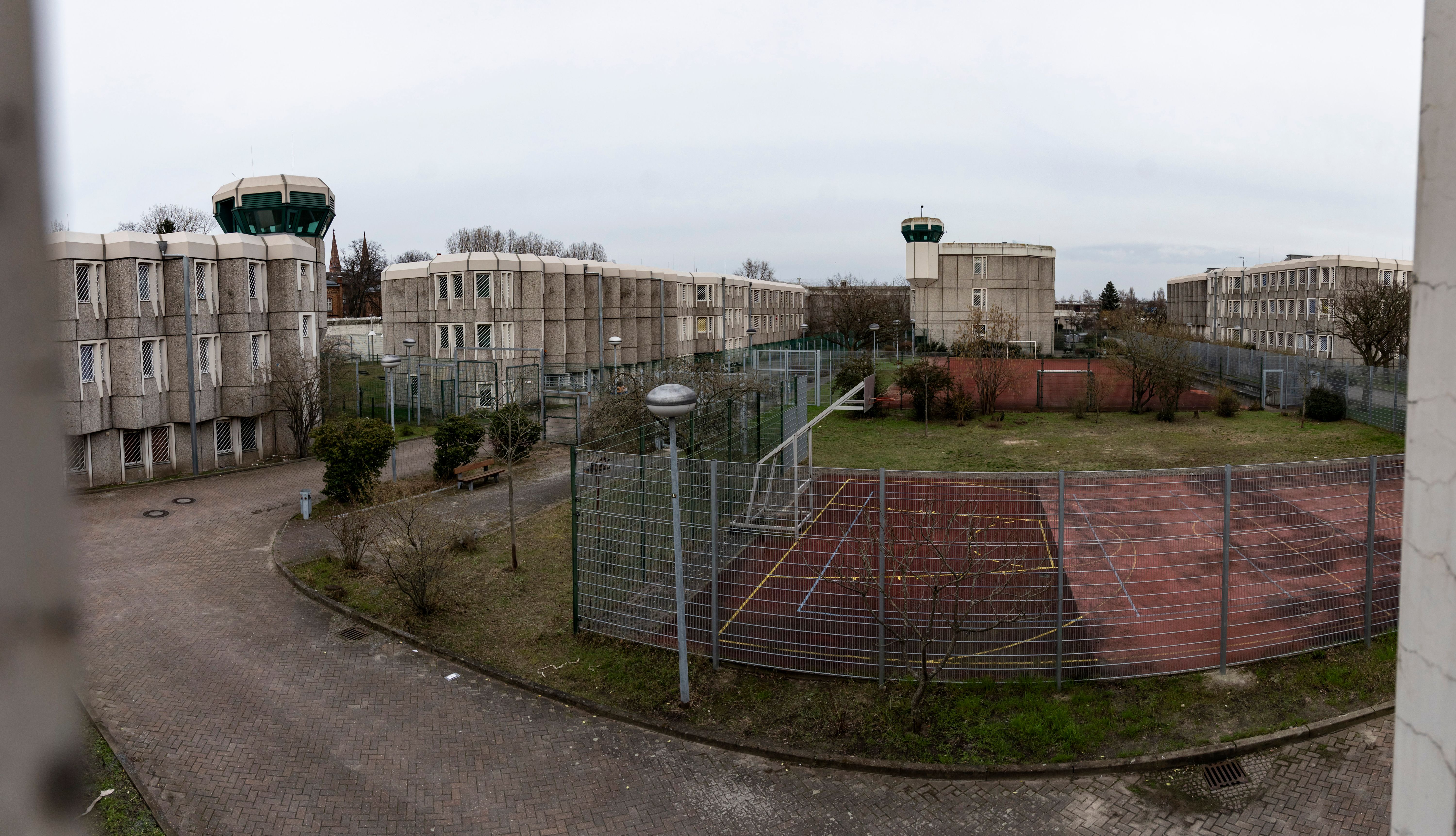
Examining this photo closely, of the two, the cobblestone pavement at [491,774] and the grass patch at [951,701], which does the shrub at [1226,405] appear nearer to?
the grass patch at [951,701]

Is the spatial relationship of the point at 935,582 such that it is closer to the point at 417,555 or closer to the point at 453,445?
the point at 417,555

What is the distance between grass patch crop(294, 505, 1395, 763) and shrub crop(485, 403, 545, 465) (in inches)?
388

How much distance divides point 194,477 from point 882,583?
2109 centimetres

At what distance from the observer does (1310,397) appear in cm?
3278

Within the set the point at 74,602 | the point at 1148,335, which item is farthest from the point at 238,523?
the point at 1148,335

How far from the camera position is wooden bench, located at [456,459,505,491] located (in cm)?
2208

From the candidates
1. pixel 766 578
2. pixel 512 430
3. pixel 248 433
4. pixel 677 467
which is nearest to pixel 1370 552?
pixel 766 578

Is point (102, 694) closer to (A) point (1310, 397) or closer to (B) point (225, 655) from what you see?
(B) point (225, 655)

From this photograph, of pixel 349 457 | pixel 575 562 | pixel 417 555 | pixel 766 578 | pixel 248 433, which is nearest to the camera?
pixel 575 562

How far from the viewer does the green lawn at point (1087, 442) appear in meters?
26.0

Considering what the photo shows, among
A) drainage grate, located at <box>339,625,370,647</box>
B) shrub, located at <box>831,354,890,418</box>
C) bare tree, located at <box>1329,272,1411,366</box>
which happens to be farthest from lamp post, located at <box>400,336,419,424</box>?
bare tree, located at <box>1329,272,1411,366</box>

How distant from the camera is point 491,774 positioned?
9305 mm

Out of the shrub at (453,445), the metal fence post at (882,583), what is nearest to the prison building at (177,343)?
the shrub at (453,445)

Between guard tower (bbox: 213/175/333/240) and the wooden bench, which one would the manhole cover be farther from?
guard tower (bbox: 213/175/333/240)
